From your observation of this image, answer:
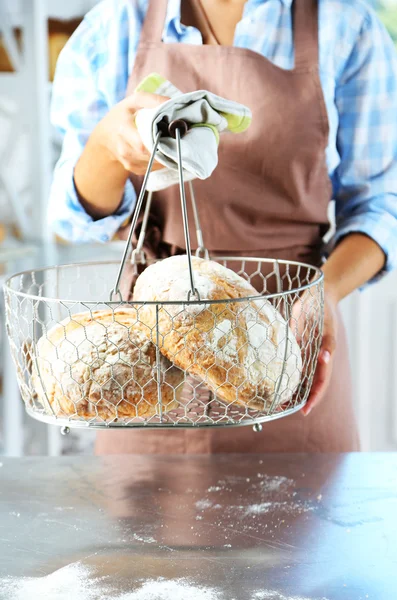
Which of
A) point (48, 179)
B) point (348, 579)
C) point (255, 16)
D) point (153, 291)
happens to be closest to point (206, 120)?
point (153, 291)

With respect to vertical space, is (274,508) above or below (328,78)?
below

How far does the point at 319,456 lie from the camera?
103 centimetres

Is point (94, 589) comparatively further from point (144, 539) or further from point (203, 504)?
point (203, 504)

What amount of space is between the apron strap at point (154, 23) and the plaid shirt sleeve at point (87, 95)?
23 millimetres

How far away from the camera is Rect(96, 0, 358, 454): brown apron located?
3.83 ft

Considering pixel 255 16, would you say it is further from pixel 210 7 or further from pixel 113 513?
pixel 113 513

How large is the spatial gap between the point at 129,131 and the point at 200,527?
1.41ft

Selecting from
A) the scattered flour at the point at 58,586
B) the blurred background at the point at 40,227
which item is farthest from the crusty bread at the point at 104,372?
the blurred background at the point at 40,227

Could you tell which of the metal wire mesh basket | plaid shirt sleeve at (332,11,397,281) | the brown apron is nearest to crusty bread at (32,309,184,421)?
the metal wire mesh basket

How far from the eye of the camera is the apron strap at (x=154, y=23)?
1174 millimetres

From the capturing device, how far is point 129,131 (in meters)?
0.78

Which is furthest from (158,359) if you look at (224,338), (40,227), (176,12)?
(40,227)

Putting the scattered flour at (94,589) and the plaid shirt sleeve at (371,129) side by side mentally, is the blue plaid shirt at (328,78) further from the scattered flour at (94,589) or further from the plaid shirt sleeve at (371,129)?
the scattered flour at (94,589)

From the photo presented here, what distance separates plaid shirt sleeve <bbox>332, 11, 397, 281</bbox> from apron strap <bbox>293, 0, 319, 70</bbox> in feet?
0.21
